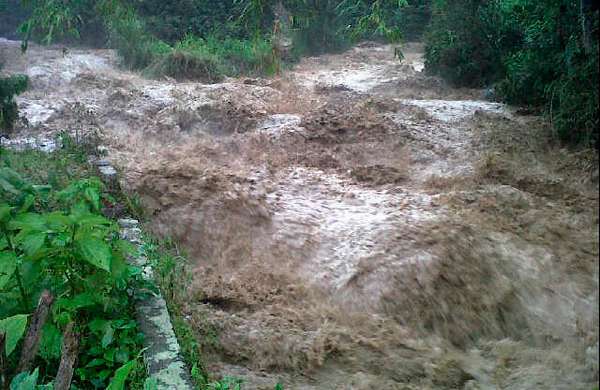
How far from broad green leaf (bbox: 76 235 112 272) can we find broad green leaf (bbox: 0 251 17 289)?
0.31m

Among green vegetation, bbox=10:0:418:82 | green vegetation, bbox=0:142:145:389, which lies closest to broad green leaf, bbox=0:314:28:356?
green vegetation, bbox=0:142:145:389

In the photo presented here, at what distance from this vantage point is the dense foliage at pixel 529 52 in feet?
9.78

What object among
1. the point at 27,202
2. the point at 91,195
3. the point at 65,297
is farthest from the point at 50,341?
the point at 91,195

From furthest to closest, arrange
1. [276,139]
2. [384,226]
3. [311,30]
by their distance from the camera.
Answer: [311,30], [276,139], [384,226]

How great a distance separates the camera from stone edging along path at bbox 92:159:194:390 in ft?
9.98

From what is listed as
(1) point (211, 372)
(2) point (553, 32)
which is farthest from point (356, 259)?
(2) point (553, 32)

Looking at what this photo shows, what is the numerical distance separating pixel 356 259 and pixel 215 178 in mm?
2181

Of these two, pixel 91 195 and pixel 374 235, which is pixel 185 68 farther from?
pixel 91 195

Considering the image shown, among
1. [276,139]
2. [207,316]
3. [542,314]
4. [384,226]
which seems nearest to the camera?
[542,314]

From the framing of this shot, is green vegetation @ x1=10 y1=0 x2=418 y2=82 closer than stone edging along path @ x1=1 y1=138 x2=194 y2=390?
No

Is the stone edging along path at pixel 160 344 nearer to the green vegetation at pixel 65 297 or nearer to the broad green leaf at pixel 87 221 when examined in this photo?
the green vegetation at pixel 65 297

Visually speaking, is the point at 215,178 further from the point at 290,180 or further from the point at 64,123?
the point at 64,123

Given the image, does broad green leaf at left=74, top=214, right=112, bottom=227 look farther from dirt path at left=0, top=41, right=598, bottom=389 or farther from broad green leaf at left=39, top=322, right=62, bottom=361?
dirt path at left=0, top=41, right=598, bottom=389

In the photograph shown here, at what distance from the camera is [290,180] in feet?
21.3
